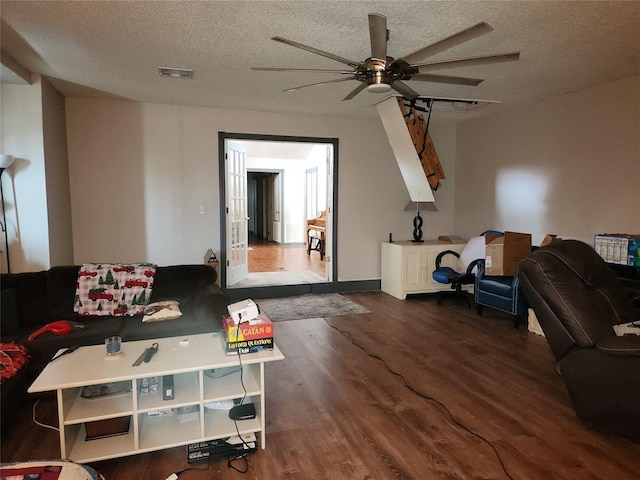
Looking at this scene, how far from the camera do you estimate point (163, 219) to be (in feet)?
17.4

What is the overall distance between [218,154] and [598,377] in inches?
183

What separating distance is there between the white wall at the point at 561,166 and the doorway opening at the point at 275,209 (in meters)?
2.10

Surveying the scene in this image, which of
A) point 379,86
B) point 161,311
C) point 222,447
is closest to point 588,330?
point 379,86

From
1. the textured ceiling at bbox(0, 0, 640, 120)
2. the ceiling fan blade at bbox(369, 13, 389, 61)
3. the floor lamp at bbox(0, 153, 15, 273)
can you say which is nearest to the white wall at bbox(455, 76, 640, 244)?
the textured ceiling at bbox(0, 0, 640, 120)

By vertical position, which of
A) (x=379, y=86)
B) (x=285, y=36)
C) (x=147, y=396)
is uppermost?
(x=285, y=36)

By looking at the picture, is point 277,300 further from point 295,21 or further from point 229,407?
point 295,21

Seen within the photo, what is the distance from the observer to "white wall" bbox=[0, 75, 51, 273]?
12.7 ft

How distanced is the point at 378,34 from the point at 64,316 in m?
3.06

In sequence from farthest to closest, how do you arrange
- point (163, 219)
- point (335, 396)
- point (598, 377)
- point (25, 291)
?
point (163, 219) → point (25, 291) → point (335, 396) → point (598, 377)

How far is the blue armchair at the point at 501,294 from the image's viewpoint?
433 centimetres

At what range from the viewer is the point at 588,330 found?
244 cm

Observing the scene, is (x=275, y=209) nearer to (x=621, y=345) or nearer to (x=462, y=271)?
(x=462, y=271)

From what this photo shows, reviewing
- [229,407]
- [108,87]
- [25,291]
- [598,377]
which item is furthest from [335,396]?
[108,87]

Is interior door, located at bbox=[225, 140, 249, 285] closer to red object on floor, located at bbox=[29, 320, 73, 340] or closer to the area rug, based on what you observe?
the area rug
